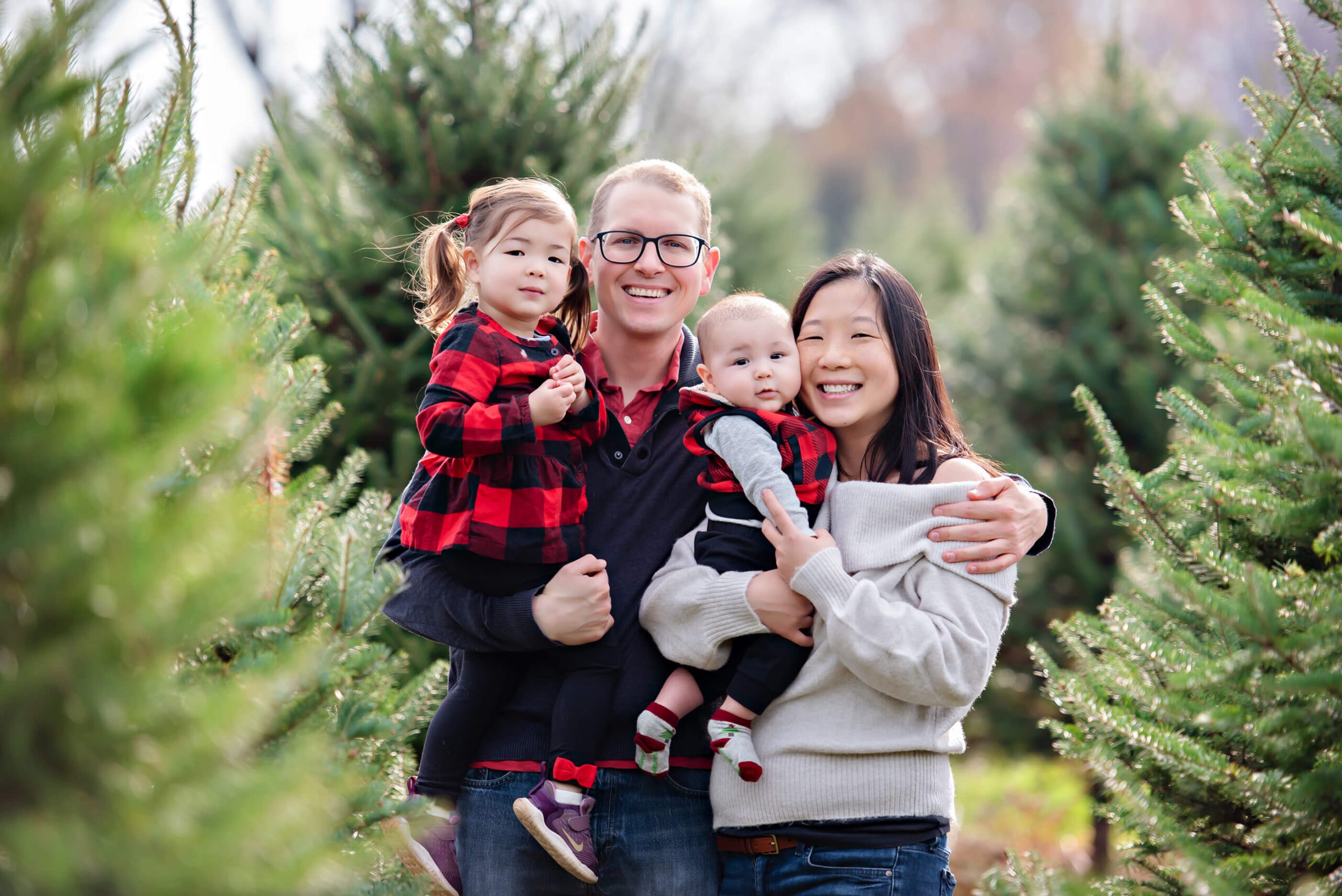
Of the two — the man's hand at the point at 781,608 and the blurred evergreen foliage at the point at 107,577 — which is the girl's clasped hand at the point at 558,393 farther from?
the blurred evergreen foliage at the point at 107,577

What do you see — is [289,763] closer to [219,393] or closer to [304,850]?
[304,850]

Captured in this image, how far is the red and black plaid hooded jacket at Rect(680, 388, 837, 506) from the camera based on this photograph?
2.41 m

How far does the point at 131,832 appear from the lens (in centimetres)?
90

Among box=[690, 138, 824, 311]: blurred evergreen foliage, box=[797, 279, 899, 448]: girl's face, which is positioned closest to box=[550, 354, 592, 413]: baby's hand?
box=[797, 279, 899, 448]: girl's face

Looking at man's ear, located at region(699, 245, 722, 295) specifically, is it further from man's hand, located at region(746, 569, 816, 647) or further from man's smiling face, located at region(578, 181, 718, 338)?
man's hand, located at region(746, 569, 816, 647)

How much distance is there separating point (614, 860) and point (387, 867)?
0.81 m

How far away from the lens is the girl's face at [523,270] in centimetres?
250

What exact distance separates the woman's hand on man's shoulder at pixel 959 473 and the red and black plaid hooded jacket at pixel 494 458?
85cm

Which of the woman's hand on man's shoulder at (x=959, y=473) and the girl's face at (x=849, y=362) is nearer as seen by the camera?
the woman's hand on man's shoulder at (x=959, y=473)

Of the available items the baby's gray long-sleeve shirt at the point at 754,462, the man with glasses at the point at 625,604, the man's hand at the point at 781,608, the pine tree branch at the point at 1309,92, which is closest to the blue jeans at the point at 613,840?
the man with glasses at the point at 625,604

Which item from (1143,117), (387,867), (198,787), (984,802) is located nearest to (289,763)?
(198,787)

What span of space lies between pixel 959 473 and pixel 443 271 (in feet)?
4.82

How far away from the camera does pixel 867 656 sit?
203 centimetres

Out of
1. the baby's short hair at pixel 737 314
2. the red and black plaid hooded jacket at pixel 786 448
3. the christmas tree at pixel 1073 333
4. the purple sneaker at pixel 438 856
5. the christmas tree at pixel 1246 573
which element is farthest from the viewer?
the christmas tree at pixel 1073 333
